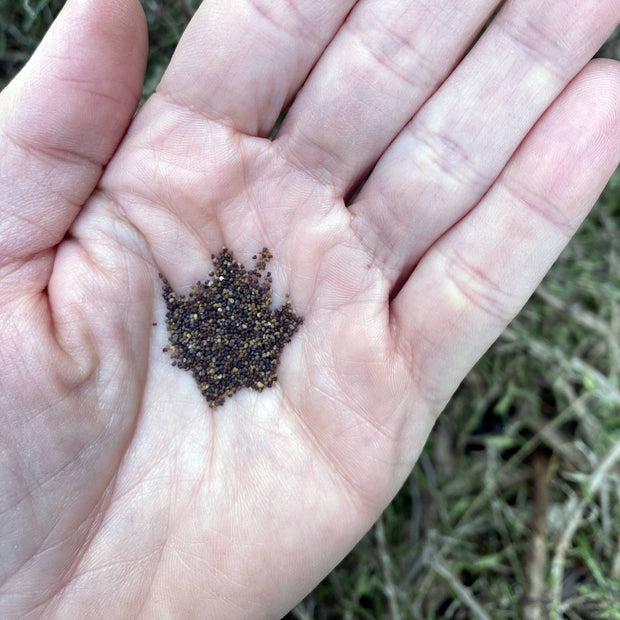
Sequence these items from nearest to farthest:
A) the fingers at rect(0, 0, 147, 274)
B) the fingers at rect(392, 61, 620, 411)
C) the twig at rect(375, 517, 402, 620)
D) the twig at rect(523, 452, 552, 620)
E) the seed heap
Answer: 1. the fingers at rect(0, 0, 147, 274)
2. the fingers at rect(392, 61, 620, 411)
3. the seed heap
4. the twig at rect(375, 517, 402, 620)
5. the twig at rect(523, 452, 552, 620)

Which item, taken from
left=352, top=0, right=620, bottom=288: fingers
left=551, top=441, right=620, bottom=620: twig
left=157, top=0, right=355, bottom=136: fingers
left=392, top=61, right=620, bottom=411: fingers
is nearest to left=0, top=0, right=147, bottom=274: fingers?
left=157, top=0, right=355, bottom=136: fingers

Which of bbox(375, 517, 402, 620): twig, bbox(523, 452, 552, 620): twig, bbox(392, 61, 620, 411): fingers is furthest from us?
bbox(523, 452, 552, 620): twig

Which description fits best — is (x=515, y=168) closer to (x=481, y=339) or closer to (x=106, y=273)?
(x=481, y=339)

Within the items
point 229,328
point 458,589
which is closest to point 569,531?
point 458,589

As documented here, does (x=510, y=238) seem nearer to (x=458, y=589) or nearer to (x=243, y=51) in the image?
(x=243, y=51)

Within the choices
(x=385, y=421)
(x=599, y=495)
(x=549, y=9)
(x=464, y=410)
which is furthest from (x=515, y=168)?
(x=599, y=495)

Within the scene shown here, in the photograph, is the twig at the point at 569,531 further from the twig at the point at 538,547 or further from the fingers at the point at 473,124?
the fingers at the point at 473,124

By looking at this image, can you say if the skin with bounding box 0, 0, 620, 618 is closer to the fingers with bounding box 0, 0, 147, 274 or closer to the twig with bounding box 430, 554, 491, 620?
the fingers with bounding box 0, 0, 147, 274
